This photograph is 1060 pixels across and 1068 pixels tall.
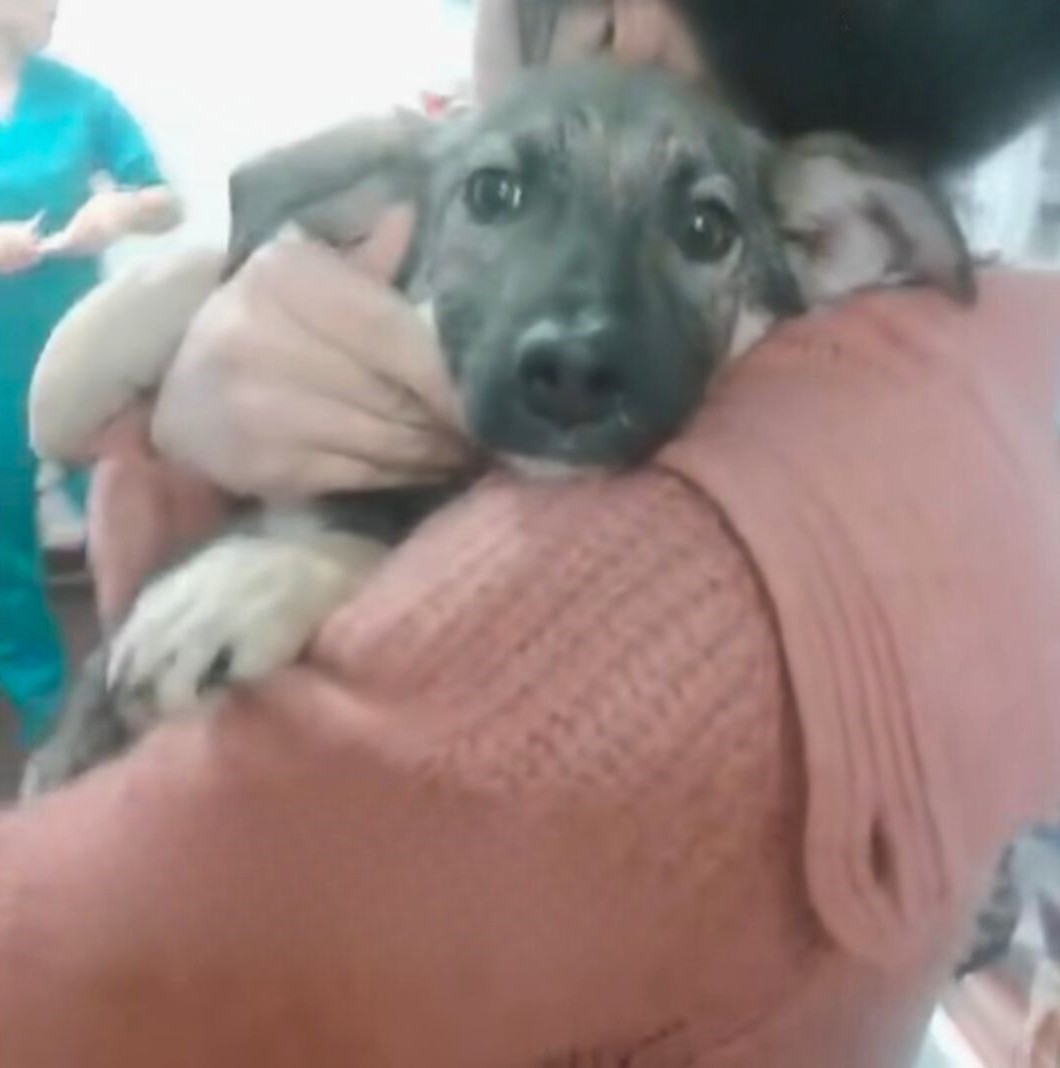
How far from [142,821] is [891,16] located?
55 cm

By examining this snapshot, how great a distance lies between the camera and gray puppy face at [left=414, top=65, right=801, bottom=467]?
966 mm

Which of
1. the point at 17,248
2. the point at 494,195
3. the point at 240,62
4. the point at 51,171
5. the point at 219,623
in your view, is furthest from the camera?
the point at 240,62

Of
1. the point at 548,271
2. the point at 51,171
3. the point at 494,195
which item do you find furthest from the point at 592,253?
the point at 51,171

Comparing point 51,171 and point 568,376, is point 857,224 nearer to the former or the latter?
point 568,376

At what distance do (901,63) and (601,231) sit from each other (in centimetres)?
22

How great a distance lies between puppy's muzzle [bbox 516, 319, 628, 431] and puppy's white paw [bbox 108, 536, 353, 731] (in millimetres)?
142

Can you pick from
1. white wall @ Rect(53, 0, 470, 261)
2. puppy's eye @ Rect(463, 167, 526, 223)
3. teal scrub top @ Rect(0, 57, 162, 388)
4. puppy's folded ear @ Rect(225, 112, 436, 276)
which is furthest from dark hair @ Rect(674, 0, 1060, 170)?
white wall @ Rect(53, 0, 470, 261)

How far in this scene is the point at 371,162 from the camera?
1.23 meters

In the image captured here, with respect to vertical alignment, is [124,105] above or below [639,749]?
below

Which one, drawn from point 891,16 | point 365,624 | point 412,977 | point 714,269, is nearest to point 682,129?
point 714,269

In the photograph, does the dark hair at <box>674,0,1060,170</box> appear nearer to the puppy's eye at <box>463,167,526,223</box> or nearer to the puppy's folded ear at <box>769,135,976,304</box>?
the puppy's folded ear at <box>769,135,976,304</box>

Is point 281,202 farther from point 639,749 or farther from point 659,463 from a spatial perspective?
point 639,749

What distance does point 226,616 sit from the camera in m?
0.89

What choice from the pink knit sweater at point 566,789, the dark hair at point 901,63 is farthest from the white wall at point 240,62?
the pink knit sweater at point 566,789
